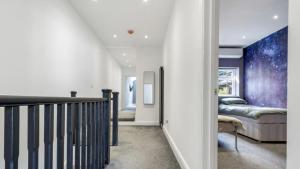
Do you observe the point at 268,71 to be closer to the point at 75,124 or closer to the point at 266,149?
the point at 266,149

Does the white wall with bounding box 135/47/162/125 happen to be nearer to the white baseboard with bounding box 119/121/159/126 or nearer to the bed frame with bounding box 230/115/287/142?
the white baseboard with bounding box 119/121/159/126

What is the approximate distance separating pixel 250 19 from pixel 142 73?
3.26 metres

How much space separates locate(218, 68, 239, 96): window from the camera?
6.77 meters

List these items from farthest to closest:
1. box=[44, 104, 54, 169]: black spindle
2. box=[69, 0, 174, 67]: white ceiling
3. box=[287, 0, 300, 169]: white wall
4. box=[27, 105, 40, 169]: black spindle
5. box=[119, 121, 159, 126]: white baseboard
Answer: box=[119, 121, 159, 126]: white baseboard → box=[69, 0, 174, 67]: white ceiling → box=[44, 104, 54, 169]: black spindle → box=[27, 105, 40, 169]: black spindle → box=[287, 0, 300, 169]: white wall

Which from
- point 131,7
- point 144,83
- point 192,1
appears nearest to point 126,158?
point 192,1

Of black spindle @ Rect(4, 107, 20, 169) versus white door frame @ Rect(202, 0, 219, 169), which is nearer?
black spindle @ Rect(4, 107, 20, 169)

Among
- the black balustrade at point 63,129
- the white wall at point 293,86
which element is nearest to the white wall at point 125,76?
the black balustrade at point 63,129

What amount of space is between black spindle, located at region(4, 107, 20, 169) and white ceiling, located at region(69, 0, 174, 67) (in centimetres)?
300

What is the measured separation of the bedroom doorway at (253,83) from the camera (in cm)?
326

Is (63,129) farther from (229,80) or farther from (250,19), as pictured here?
(229,80)

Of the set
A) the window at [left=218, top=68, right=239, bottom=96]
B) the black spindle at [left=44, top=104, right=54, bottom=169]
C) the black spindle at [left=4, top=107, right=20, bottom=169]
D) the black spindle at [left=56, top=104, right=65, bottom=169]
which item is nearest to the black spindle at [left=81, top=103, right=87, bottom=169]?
the black spindle at [left=56, top=104, right=65, bottom=169]

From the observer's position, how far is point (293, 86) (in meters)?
0.75

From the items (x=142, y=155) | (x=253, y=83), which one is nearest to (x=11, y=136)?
(x=142, y=155)

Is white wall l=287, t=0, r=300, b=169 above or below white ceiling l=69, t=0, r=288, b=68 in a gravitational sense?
below
